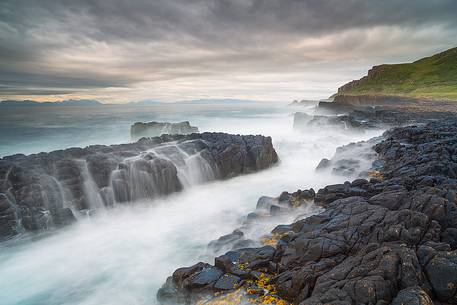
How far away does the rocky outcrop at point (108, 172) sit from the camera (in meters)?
19.7

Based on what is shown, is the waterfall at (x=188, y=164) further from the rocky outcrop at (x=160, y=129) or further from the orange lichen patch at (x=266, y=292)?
the rocky outcrop at (x=160, y=129)

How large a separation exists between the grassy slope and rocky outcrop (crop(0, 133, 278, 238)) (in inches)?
4960

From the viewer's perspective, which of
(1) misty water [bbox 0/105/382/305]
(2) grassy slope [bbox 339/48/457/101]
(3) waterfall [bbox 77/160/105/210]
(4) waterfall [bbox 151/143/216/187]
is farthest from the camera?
(2) grassy slope [bbox 339/48/457/101]

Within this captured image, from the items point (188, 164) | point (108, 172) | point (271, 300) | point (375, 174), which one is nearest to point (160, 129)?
point (188, 164)

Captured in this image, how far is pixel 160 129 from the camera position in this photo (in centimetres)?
5547

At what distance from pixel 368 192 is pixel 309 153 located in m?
22.8

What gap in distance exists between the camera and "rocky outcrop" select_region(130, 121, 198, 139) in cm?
5412

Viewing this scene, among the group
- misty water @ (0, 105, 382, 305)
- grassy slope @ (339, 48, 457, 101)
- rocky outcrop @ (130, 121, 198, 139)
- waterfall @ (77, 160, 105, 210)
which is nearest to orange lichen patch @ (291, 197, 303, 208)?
misty water @ (0, 105, 382, 305)

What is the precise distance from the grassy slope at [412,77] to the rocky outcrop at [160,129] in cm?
11375

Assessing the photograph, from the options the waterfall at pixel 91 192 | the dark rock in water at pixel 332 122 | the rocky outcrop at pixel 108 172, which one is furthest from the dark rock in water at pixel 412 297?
the dark rock in water at pixel 332 122

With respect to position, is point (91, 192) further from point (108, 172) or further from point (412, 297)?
point (412, 297)

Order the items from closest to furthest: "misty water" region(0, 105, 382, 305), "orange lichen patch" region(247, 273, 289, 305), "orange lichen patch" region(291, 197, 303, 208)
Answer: "orange lichen patch" region(247, 273, 289, 305)
"misty water" region(0, 105, 382, 305)
"orange lichen patch" region(291, 197, 303, 208)

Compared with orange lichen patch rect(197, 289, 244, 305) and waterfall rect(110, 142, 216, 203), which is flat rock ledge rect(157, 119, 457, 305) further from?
waterfall rect(110, 142, 216, 203)

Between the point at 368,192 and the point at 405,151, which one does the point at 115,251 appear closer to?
the point at 368,192
